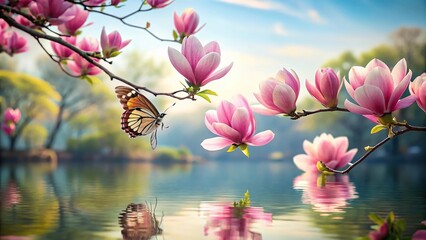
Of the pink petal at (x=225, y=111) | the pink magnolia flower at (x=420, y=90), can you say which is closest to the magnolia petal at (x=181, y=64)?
the pink petal at (x=225, y=111)

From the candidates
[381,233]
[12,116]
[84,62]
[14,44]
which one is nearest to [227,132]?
[381,233]

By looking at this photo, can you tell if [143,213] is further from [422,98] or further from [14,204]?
[422,98]

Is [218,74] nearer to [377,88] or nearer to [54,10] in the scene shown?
[377,88]

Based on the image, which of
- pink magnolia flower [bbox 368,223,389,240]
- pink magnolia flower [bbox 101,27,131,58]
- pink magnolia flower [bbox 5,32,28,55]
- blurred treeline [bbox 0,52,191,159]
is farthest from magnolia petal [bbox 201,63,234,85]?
blurred treeline [bbox 0,52,191,159]

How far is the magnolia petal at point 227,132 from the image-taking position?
3.66 ft

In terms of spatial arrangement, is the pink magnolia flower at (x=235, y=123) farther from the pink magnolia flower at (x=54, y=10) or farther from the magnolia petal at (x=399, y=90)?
the pink magnolia flower at (x=54, y=10)

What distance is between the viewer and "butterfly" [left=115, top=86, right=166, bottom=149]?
1.38m

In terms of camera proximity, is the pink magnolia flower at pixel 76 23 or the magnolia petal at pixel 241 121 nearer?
the magnolia petal at pixel 241 121

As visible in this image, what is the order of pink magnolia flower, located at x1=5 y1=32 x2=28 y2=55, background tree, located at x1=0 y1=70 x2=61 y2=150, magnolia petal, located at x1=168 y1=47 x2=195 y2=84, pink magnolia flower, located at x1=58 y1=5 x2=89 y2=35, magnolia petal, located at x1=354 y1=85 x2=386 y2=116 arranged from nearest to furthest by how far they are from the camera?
magnolia petal, located at x1=354 y1=85 x2=386 y2=116 → magnolia petal, located at x1=168 y1=47 x2=195 y2=84 → pink magnolia flower, located at x1=58 y1=5 x2=89 y2=35 → pink magnolia flower, located at x1=5 y1=32 x2=28 y2=55 → background tree, located at x1=0 y1=70 x2=61 y2=150

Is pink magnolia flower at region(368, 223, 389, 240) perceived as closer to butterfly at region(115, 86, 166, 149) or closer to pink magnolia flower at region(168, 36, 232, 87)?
pink magnolia flower at region(168, 36, 232, 87)

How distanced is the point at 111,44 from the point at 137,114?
197 millimetres

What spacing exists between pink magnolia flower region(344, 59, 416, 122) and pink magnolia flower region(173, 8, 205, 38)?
0.58m

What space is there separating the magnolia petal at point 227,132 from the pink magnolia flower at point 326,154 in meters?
0.32

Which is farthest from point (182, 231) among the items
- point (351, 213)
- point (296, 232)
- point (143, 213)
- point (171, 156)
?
point (171, 156)
